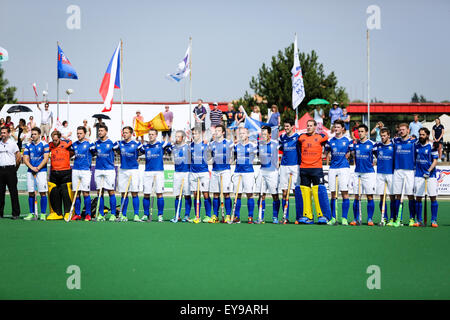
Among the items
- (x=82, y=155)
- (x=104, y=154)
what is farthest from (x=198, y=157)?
(x=82, y=155)

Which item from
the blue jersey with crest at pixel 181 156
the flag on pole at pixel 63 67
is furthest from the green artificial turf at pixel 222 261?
the flag on pole at pixel 63 67

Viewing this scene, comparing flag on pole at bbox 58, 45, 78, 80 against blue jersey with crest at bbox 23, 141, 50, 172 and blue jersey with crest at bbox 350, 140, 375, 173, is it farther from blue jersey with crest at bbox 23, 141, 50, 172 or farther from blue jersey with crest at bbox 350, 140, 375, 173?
blue jersey with crest at bbox 350, 140, 375, 173

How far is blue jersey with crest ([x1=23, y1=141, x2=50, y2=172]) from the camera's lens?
14.6 metres

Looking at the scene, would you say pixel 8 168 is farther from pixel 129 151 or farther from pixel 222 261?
pixel 222 261

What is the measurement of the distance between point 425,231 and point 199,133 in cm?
572

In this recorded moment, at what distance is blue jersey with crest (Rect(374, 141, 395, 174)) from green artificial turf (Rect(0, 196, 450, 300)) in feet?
5.09

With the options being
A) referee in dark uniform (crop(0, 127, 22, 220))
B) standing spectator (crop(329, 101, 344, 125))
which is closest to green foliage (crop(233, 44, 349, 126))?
standing spectator (crop(329, 101, 344, 125))

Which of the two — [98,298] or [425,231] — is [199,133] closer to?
[425,231]

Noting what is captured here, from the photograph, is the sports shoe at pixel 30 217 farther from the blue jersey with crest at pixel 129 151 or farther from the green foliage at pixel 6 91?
the green foliage at pixel 6 91

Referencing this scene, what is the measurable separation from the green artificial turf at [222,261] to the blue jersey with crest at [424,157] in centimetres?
132

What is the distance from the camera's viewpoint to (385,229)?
12336mm

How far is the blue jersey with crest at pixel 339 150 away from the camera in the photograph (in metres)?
13.3
